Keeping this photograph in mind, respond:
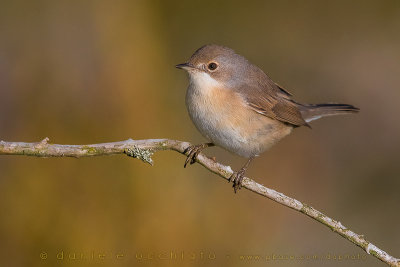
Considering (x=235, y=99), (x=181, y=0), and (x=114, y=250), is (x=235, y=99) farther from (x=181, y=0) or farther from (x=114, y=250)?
(x=181, y=0)

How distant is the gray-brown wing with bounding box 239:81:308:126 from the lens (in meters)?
4.64

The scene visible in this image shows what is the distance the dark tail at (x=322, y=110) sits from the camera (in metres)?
5.53

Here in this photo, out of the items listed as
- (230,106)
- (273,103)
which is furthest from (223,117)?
(273,103)

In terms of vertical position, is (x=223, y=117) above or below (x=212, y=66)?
below

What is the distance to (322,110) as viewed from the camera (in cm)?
558

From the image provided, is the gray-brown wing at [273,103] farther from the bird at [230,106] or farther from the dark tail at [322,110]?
the dark tail at [322,110]

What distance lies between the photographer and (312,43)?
29.9 feet

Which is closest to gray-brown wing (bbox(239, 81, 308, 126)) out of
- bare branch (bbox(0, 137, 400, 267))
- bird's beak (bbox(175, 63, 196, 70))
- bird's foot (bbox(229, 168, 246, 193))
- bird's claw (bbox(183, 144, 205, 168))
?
bird's beak (bbox(175, 63, 196, 70))

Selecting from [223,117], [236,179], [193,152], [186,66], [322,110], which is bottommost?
[236,179]

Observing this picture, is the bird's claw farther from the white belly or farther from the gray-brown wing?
the gray-brown wing

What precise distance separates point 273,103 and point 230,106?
745mm

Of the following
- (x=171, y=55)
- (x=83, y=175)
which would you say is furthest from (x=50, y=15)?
(x=83, y=175)

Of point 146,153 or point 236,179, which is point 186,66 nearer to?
point 236,179

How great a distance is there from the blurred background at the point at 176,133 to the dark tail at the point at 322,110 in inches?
69.1
